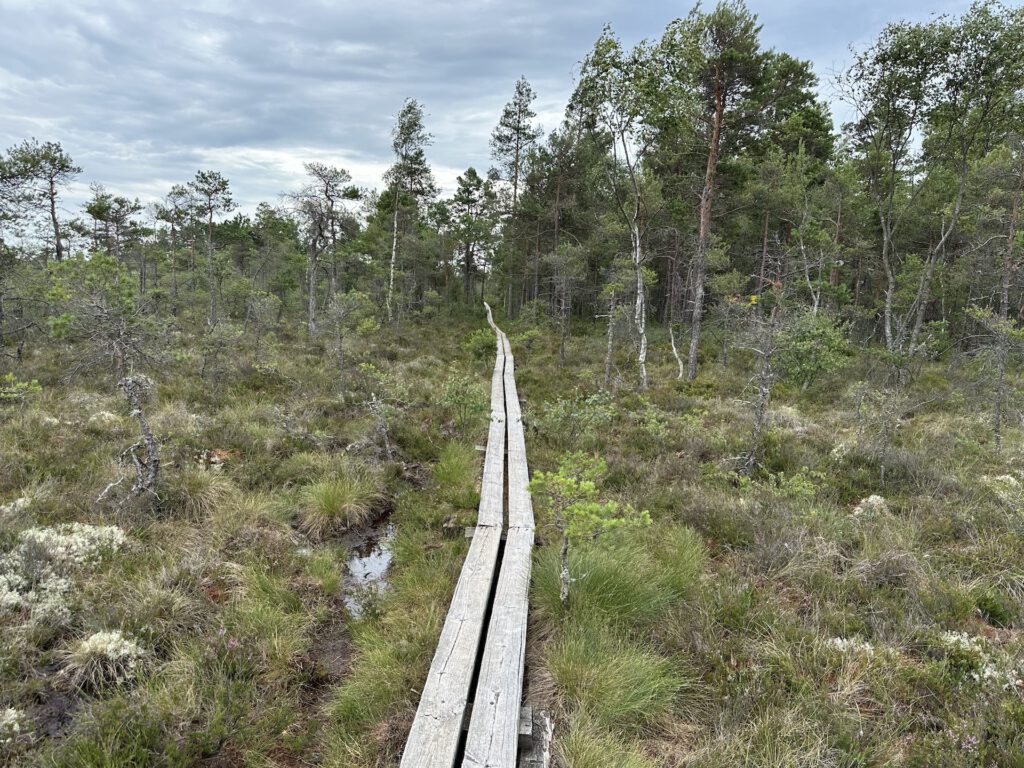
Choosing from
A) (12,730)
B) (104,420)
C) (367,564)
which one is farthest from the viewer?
(104,420)

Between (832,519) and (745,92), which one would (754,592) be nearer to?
(832,519)

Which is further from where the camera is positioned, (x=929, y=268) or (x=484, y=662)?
(x=929, y=268)

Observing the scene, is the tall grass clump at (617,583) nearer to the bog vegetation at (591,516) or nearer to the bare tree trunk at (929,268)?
the bog vegetation at (591,516)

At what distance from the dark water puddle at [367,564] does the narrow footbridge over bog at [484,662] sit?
3.68ft

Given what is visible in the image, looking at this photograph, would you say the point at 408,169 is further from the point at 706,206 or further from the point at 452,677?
the point at 452,677

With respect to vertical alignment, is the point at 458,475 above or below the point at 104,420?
below

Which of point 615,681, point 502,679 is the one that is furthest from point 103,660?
point 615,681

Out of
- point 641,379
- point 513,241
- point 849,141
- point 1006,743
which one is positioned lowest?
point 1006,743

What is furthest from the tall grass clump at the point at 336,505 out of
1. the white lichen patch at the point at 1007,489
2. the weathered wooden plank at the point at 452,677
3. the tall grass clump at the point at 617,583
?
the white lichen patch at the point at 1007,489

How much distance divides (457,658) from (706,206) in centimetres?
1519

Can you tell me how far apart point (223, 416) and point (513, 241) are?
89.7ft

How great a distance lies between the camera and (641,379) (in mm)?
14391

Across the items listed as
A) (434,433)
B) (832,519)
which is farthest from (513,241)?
(832,519)

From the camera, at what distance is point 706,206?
589 inches
